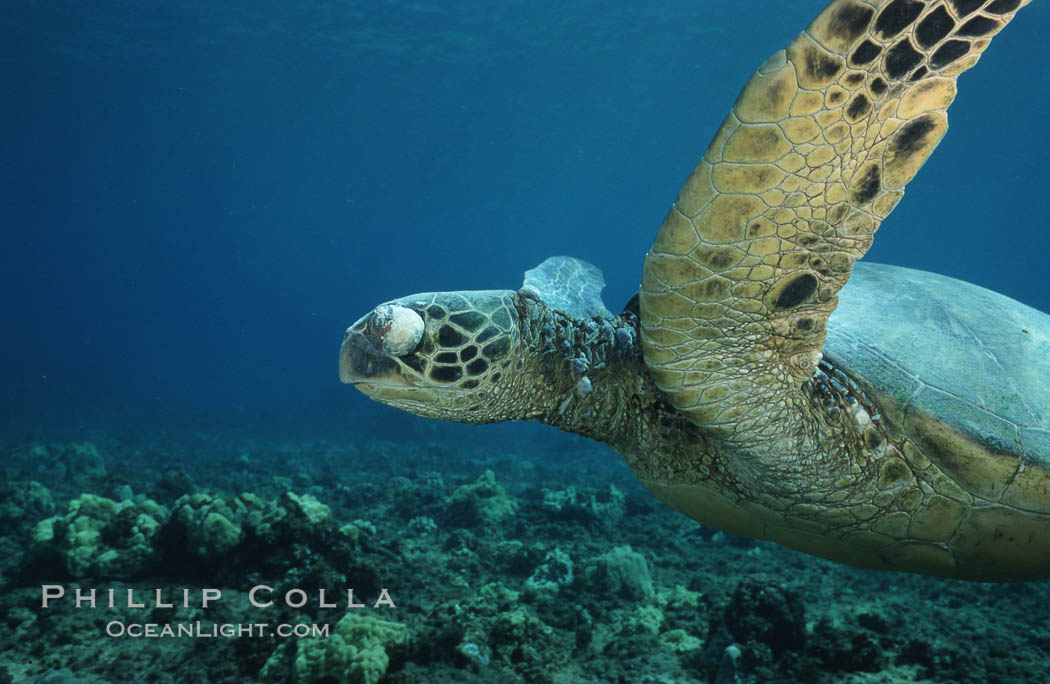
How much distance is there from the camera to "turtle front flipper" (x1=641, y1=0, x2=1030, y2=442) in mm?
1340

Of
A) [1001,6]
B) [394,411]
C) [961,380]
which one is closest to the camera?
[1001,6]

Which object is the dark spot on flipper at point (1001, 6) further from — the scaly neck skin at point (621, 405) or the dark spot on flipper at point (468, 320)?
the dark spot on flipper at point (468, 320)

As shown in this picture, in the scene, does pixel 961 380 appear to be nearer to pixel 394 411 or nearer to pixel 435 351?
pixel 435 351

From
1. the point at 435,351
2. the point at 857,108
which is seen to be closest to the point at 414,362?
the point at 435,351

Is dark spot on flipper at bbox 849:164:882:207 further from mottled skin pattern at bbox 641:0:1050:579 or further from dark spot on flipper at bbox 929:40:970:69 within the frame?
dark spot on flipper at bbox 929:40:970:69

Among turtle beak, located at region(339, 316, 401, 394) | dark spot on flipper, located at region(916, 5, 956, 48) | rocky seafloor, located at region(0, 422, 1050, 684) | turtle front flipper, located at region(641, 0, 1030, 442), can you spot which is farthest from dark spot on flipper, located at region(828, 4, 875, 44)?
rocky seafloor, located at region(0, 422, 1050, 684)

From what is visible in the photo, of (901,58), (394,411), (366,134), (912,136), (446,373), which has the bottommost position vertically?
(394,411)

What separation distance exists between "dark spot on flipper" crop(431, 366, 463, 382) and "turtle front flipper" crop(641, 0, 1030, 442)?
778 millimetres

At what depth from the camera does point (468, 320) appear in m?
2.23

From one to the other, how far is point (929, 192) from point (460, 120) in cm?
4272

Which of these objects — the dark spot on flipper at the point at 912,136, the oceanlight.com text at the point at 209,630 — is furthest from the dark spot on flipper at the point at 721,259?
the oceanlight.com text at the point at 209,630

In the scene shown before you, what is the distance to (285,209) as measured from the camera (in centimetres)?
6306

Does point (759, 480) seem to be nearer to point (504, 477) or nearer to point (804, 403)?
point (804, 403)

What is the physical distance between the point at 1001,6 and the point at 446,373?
196cm
